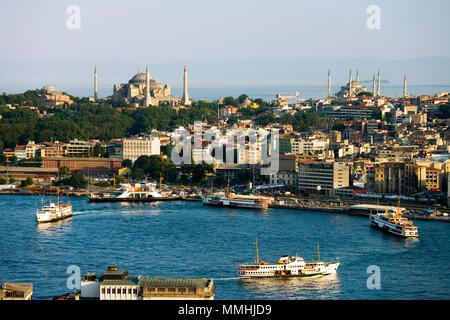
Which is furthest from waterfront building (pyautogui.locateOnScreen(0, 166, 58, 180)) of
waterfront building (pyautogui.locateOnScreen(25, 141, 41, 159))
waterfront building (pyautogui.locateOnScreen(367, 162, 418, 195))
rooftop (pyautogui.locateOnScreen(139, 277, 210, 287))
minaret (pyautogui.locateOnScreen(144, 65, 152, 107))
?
minaret (pyautogui.locateOnScreen(144, 65, 152, 107))

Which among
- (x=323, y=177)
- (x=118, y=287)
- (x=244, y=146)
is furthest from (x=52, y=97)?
(x=118, y=287)

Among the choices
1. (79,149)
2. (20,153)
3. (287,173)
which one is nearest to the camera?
(287,173)

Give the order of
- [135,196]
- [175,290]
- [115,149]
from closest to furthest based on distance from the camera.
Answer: [175,290]
[135,196]
[115,149]

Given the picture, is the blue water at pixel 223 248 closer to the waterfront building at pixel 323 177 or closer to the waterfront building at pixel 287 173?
the waterfront building at pixel 323 177

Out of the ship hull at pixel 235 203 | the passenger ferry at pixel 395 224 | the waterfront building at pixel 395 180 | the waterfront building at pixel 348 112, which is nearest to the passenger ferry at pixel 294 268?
the passenger ferry at pixel 395 224

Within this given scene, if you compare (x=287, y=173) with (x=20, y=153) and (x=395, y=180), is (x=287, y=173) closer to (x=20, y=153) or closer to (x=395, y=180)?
(x=395, y=180)

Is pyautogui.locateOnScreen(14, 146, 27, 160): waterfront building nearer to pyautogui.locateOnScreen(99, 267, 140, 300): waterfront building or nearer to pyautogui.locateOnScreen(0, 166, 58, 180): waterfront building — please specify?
pyautogui.locateOnScreen(0, 166, 58, 180): waterfront building

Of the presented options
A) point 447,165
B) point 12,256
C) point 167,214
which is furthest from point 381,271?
point 447,165
